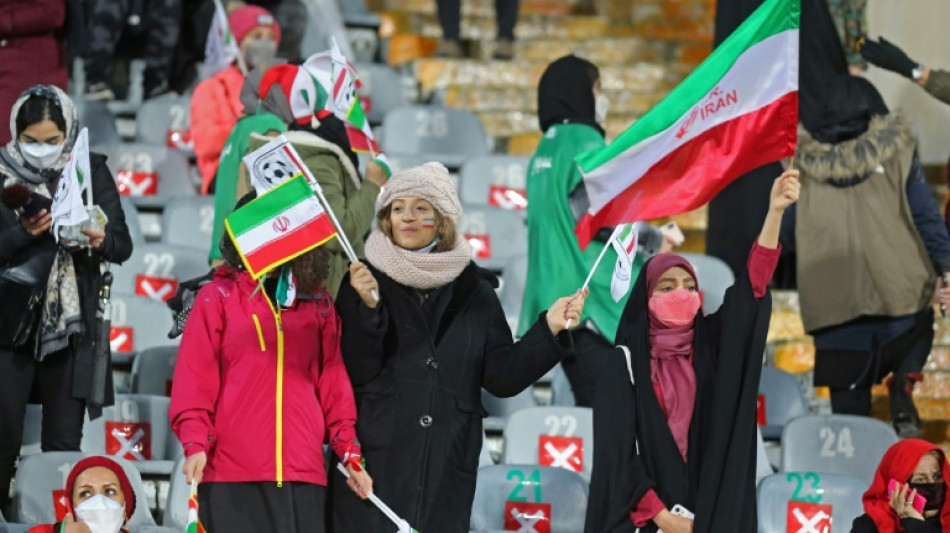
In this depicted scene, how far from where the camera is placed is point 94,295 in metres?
7.67

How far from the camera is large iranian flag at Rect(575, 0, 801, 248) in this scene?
23.3 ft

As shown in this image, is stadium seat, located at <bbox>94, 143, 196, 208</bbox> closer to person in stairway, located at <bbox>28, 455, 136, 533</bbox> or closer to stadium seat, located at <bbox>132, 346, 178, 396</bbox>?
stadium seat, located at <bbox>132, 346, 178, 396</bbox>

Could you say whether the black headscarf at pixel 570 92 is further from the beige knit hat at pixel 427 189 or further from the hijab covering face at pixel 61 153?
the beige knit hat at pixel 427 189

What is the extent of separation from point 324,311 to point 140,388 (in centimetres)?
237

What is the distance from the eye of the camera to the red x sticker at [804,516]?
312 inches

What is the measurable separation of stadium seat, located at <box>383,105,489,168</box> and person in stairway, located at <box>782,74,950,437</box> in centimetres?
258

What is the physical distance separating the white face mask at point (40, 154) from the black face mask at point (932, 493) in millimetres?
3358

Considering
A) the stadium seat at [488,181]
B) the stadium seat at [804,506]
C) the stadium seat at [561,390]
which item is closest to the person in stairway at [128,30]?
the stadium seat at [488,181]

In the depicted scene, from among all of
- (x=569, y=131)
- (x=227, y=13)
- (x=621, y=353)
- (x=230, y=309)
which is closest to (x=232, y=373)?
(x=230, y=309)

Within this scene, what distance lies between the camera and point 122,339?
29.9 ft

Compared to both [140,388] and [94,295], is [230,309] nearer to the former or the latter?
[94,295]

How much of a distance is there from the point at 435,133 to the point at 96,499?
5.18 m

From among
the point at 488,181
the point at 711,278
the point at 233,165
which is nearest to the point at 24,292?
the point at 233,165

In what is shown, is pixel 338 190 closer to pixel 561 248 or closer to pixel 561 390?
pixel 561 248
